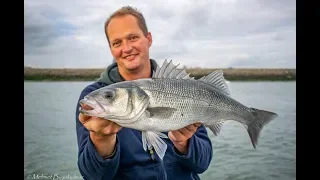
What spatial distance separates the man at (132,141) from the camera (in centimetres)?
193

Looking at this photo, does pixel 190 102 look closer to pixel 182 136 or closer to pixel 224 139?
pixel 182 136

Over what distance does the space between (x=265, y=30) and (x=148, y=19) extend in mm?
675

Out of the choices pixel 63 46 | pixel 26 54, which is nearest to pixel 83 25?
pixel 63 46

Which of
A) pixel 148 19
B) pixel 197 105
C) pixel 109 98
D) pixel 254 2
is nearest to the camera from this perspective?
pixel 109 98

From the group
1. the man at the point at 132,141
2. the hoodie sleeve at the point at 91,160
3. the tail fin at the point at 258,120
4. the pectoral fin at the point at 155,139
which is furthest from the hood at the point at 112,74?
the tail fin at the point at 258,120

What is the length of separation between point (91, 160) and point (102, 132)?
26 centimetres

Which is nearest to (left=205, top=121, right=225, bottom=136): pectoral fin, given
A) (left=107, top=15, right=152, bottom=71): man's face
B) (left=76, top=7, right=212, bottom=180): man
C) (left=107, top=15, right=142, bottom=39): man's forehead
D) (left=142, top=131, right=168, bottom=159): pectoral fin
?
(left=76, top=7, right=212, bottom=180): man

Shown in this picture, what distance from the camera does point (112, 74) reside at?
6.59 ft

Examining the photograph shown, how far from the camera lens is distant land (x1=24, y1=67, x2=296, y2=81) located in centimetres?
213

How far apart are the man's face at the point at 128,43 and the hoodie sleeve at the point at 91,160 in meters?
0.24

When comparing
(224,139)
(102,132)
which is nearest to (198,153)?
(224,139)

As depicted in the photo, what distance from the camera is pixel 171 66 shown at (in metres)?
1.74
